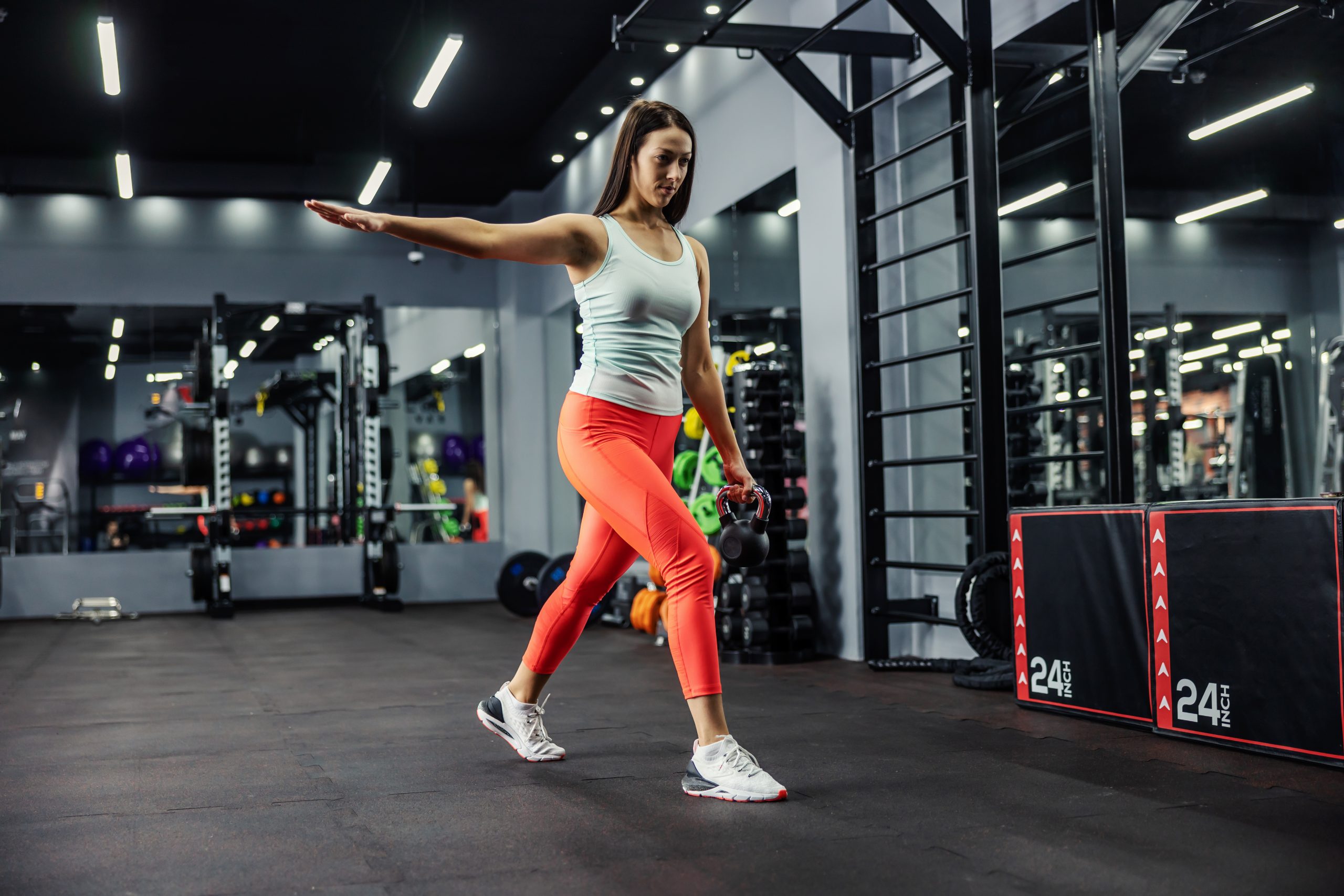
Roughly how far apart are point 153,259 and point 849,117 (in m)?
6.70

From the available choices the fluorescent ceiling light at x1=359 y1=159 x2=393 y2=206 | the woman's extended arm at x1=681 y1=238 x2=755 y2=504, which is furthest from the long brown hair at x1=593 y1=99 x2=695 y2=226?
the fluorescent ceiling light at x1=359 y1=159 x2=393 y2=206

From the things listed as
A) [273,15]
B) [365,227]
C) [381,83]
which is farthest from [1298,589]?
[381,83]

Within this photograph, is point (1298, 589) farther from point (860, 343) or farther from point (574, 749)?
point (860, 343)

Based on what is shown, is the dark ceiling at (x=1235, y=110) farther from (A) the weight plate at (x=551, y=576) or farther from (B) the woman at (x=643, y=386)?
(A) the weight plate at (x=551, y=576)

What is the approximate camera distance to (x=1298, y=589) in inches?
99.6

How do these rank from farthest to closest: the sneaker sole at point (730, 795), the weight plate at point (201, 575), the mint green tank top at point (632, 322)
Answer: the weight plate at point (201, 575) → the mint green tank top at point (632, 322) → the sneaker sole at point (730, 795)

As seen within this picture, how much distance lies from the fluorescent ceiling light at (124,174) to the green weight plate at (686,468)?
4137 millimetres

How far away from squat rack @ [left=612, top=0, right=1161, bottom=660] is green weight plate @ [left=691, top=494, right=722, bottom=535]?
34.2 inches

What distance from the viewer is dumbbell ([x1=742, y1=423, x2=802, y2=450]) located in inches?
188

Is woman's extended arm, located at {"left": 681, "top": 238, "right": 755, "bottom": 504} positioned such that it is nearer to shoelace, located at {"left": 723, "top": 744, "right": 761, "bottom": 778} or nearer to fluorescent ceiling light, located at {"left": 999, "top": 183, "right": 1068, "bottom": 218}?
shoelace, located at {"left": 723, "top": 744, "right": 761, "bottom": 778}

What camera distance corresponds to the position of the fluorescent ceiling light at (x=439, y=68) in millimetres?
5547

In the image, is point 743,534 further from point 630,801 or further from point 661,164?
point 661,164

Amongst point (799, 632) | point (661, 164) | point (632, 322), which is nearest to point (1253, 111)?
point (799, 632)

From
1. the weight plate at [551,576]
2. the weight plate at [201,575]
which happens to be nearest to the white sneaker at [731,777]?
the weight plate at [551,576]
